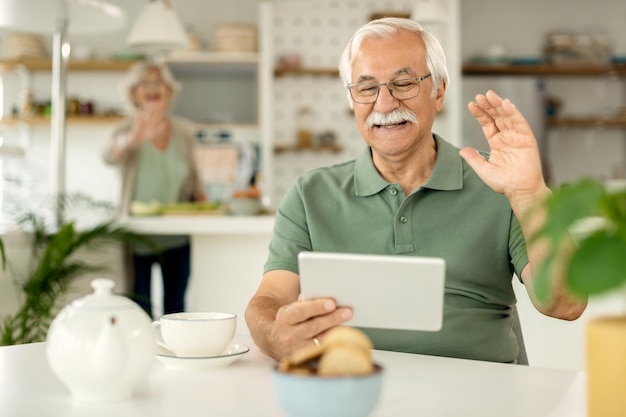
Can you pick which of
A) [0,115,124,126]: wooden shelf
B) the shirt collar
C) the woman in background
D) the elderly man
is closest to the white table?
the elderly man

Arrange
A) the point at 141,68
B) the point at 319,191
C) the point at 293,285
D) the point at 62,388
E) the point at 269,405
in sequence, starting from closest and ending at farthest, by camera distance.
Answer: the point at 269,405 < the point at 62,388 < the point at 293,285 < the point at 319,191 < the point at 141,68

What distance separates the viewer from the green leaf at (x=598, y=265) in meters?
0.57

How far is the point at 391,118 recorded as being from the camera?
1.78m

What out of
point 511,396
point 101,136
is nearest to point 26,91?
point 101,136

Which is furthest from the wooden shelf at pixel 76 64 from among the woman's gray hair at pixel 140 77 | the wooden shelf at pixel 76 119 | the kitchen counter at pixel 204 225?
the kitchen counter at pixel 204 225

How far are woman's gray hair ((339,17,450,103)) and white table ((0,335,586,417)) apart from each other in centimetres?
82

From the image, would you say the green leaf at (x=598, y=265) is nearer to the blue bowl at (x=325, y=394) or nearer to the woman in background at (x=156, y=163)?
the blue bowl at (x=325, y=394)

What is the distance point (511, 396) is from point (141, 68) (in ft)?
10.8

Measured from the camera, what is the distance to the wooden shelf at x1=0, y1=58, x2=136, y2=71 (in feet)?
20.3

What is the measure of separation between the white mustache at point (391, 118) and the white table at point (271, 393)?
70 cm

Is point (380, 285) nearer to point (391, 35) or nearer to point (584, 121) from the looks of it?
point (391, 35)

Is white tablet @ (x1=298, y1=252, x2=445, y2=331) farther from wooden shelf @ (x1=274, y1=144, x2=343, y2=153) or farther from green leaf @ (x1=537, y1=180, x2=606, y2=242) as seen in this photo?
wooden shelf @ (x1=274, y1=144, x2=343, y2=153)

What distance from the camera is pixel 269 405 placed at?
0.95 metres

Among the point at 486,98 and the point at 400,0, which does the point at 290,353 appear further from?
the point at 400,0
